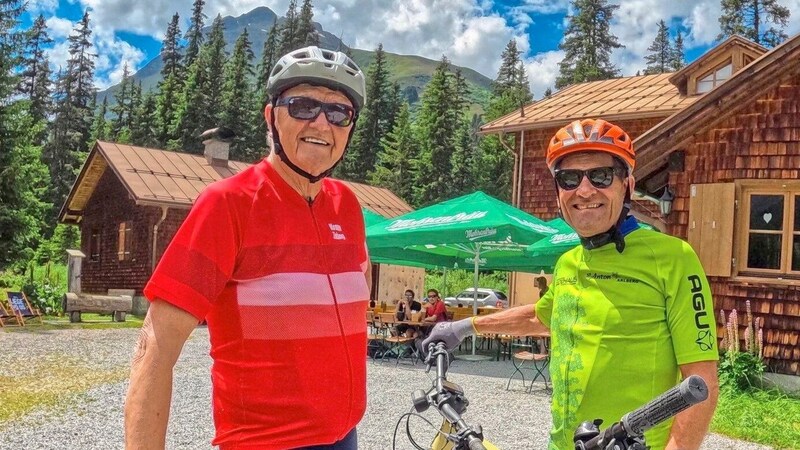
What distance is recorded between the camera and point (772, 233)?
9.98 meters

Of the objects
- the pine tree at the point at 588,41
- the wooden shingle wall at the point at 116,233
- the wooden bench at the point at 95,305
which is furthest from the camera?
the pine tree at the point at 588,41

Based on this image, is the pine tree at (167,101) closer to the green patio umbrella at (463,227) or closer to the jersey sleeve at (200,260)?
the green patio umbrella at (463,227)

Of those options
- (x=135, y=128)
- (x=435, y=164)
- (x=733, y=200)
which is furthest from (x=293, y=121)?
(x=135, y=128)

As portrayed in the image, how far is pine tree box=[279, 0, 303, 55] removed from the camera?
68.2 meters

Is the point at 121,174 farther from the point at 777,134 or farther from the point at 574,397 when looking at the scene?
the point at 574,397

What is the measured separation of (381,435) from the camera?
717 cm

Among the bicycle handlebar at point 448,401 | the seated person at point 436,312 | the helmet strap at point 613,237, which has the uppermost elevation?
the helmet strap at point 613,237

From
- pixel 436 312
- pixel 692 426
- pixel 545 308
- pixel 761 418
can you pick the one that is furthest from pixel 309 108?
pixel 436 312

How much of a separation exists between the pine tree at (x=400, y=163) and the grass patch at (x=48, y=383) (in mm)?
44896

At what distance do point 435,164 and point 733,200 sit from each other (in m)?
46.1

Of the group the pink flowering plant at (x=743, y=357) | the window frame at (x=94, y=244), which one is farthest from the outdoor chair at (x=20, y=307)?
the pink flowering plant at (x=743, y=357)

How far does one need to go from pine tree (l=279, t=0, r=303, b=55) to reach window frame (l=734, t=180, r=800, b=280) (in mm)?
60991

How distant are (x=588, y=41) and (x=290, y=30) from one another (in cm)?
2970

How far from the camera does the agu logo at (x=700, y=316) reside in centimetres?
207
